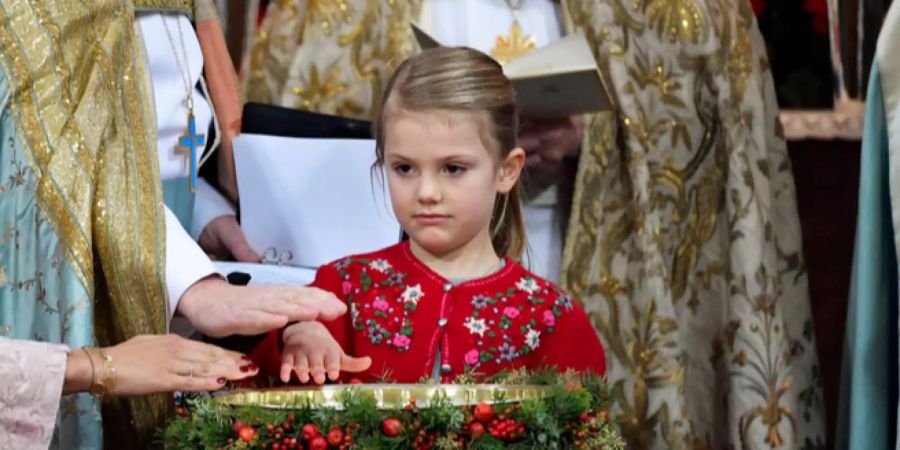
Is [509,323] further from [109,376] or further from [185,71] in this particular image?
[185,71]

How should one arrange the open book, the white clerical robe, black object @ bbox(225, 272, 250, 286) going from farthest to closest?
1. the open book
2. the white clerical robe
3. black object @ bbox(225, 272, 250, 286)

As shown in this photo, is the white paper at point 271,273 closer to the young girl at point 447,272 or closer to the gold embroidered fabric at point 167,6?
the young girl at point 447,272

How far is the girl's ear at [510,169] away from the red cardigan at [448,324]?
0.36 ft

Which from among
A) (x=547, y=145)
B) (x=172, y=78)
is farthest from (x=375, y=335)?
(x=547, y=145)

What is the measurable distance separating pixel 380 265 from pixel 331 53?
1.06 m

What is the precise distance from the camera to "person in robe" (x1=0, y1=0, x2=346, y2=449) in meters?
1.96

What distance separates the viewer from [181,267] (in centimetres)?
219

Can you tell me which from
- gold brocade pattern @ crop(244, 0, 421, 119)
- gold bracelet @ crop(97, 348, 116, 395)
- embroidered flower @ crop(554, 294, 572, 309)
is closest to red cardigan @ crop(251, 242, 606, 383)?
embroidered flower @ crop(554, 294, 572, 309)

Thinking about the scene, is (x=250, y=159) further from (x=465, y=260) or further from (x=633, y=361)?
(x=633, y=361)


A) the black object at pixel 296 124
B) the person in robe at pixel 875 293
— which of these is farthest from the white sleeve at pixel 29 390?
the person in robe at pixel 875 293

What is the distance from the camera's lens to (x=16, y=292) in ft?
6.83

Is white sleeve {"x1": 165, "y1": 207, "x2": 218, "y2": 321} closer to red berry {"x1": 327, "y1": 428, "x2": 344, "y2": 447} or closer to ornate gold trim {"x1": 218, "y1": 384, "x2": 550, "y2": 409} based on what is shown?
ornate gold trim {"x1": 218, "y1": 384, "x2": 550, "y2": 409}

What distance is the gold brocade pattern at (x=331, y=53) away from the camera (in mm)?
3219

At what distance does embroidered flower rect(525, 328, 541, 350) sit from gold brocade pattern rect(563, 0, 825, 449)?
1062mm
